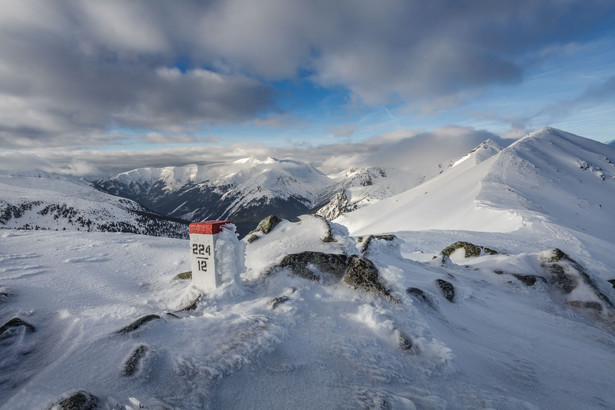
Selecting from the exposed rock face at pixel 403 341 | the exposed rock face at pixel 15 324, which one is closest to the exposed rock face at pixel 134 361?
the exposed rock face at pixel 15 324

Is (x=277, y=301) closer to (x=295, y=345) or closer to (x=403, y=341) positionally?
(x=295, y=345)

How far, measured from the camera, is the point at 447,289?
549 inches

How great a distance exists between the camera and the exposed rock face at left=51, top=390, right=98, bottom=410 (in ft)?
17.6

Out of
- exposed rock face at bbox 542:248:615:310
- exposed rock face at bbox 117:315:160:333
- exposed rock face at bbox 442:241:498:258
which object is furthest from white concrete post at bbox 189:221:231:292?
exposed rock face at bbox 442:241:498:258

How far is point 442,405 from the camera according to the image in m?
6.61

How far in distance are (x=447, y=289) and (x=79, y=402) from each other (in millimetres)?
14337

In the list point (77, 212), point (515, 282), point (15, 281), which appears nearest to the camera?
point (15, 281)

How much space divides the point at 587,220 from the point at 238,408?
7494 cm

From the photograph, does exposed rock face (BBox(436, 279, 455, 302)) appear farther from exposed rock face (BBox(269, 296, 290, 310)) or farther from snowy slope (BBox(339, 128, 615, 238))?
snowy slope (BBox(339, 128, 615, 238))

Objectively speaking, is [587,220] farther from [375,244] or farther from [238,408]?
[238,408]

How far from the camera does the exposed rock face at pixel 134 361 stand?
22.4 feet

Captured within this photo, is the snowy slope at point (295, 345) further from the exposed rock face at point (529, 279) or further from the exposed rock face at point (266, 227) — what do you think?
the exposed rock face at point (266, 227)

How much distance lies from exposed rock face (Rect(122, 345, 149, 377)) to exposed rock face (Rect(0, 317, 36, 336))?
4.97 metres

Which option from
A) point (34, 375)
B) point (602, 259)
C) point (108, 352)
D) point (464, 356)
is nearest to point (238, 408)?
point (108, 352)
